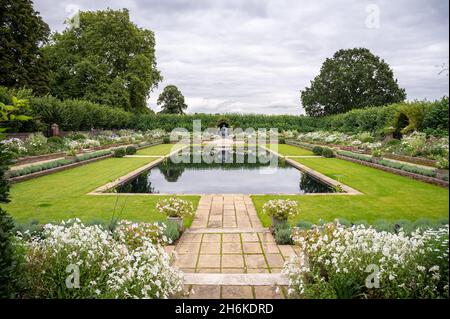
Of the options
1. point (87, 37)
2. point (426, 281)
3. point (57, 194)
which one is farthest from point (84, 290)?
point (87, 37)

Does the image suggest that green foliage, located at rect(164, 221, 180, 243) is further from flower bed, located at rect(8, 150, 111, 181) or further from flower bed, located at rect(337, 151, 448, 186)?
flower bed, located at rect(8, 150, 111, 181)

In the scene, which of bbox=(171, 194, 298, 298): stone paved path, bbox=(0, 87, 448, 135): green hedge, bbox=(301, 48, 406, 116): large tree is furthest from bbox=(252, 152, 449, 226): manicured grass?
bbox=(301, 48, 406, 116): large tree

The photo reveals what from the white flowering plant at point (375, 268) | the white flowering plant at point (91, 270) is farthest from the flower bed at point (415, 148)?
A: the white flowering plant at point (91, 270)

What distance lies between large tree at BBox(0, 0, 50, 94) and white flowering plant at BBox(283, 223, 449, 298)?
78.0ft

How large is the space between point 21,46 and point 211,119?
22.9 meters

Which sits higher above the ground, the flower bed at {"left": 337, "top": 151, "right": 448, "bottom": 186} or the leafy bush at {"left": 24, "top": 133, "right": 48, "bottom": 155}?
the leafy bush at {"left": 24, "top": 133, "right": 48, "bottom": 155}

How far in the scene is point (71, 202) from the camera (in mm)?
7836

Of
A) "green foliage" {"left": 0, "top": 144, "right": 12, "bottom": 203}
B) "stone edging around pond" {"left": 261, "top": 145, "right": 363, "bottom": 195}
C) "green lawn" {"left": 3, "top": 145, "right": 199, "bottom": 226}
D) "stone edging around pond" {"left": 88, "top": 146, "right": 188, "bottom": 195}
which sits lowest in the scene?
"green lawn" {"left": 3, "top": 145, "right": 199, "bottom": 226}

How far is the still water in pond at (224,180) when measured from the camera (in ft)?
33.6

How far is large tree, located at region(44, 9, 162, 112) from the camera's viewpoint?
31609 millimetres

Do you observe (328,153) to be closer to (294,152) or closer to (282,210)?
(294,152)

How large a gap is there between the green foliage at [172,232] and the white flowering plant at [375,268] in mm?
2187
